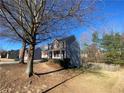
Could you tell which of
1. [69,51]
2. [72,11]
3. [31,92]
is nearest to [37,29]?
[72,11]

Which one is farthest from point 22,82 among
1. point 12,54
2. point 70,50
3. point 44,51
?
point 12,54

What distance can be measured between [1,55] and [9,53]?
4.75 meters

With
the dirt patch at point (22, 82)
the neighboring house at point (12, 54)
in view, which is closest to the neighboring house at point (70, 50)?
the dirt patch at point (22, 82)

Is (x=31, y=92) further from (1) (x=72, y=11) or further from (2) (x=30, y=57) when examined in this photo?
(1) (x=72, y=11)

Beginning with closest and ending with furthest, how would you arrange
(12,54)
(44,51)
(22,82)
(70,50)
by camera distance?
(22,82) < (70,50) < (44,51) < (12,54)

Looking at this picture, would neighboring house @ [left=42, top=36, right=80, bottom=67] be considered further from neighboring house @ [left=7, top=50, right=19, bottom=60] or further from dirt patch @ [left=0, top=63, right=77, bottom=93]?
neighboring house @ [left=7, top=50, right=19, bottom=60]

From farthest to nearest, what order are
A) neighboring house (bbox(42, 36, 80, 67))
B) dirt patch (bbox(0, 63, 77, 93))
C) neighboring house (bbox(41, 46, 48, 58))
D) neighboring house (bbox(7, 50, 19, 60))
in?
neighboring house (bbox(7, 50, 19, 60)) < neighboring house (bbox(41, 46, 48, 58)) < neighboring house (bbox(42, 36, 80, 67)) < dirt patch (bbox(0, 63, 77, 93))

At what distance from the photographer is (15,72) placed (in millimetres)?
17016

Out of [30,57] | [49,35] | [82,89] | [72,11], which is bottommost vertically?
[82,89]

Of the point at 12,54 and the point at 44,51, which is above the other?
the point at 44,51

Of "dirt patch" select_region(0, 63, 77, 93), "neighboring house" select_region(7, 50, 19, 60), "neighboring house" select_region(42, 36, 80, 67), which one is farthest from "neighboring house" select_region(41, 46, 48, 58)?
"dirt patch" select_region(0, 63, 77, 93)

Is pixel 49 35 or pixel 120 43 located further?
pixel 120 43

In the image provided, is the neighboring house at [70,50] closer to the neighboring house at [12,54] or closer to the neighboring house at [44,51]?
the neighboring house at [44,51]

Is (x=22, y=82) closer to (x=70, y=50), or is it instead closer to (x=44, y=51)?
(x=70, y=50)
